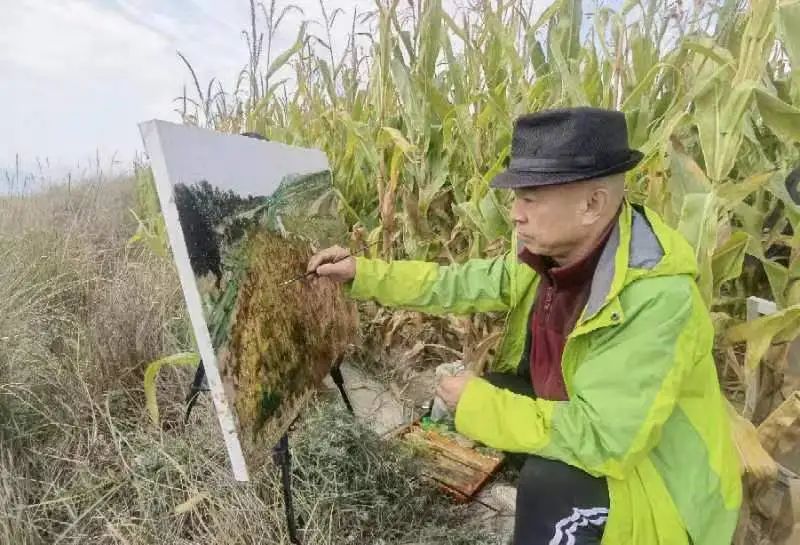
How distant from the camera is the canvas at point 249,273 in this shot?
1189 millimetres

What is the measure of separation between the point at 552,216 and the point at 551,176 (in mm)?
93

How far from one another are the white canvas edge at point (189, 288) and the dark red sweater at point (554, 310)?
746 mm

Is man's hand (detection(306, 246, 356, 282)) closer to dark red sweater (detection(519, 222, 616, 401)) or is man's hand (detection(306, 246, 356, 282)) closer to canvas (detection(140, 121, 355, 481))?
canvas (detection(140, 121, 355, 481))

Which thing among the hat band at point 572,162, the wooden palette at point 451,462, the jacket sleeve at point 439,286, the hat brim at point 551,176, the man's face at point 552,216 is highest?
the hat band at point 572,162

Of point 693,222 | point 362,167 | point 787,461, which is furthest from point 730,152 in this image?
point 362,167

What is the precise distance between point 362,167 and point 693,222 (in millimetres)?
1640

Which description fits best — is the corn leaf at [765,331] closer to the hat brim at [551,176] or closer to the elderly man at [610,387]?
the elderly man at [610,387]

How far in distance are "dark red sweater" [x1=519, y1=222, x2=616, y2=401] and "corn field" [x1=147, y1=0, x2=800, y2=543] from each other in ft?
0.84

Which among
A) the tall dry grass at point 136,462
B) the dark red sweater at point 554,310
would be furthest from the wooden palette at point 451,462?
the dark red sweater at point 554,310

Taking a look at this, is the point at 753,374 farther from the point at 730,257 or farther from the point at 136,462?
the point at 136,462

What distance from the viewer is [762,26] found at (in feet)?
4.34

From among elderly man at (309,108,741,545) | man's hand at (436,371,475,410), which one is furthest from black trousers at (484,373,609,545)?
man's hand at (436,371,475,410)

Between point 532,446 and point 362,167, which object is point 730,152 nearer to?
point 532,446

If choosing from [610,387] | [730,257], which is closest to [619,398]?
[610,387]
